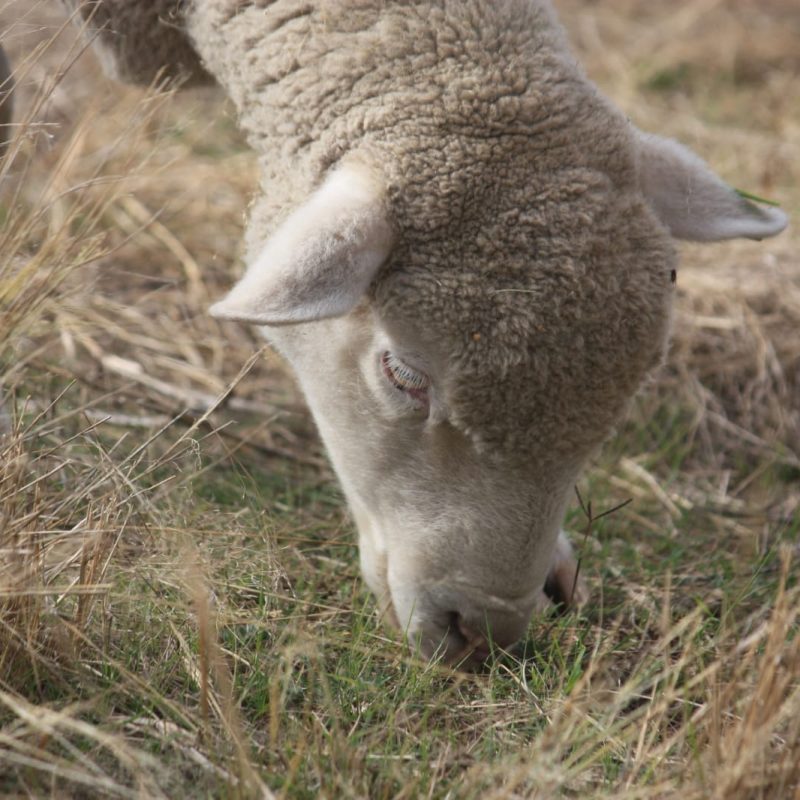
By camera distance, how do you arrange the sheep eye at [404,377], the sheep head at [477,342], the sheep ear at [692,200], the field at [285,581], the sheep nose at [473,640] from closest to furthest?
the field at [285,581]
the sheep head at [477,342]
the sheep eye at [404,377]
the sheep nose at [473,640]
the sheep ear at [692,200]

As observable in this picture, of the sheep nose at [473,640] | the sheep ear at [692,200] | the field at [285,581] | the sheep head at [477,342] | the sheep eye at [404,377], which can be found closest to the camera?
the field at [285,581]

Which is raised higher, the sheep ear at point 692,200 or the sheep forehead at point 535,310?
the sheep forehead at point 535,310

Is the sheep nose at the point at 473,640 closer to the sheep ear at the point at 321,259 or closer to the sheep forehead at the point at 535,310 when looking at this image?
the sheep forehead at the point at 535,310

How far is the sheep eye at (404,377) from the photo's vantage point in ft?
8.50

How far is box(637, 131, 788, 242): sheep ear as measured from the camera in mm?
2836

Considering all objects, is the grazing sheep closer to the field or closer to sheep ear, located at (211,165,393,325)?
sheep ear, located at (211,165,393,325)

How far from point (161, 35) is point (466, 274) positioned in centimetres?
148


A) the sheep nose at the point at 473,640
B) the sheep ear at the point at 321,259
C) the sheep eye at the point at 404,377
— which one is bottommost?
the sheep nose at the point at 473,640

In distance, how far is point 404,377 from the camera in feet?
8.54

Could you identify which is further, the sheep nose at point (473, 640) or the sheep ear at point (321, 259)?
the sheep nose at point (473, 640)

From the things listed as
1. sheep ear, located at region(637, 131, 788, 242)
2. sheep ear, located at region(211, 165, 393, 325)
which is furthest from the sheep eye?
sheep ear, located at region(637, 131, 788, 242)

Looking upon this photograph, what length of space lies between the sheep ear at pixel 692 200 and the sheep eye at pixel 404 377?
0.75 meters

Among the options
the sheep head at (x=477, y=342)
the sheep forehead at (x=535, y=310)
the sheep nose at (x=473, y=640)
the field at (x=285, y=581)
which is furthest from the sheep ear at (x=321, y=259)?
the sheep nose at (x=473, y=640)

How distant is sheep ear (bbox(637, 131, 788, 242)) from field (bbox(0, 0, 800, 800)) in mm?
768
